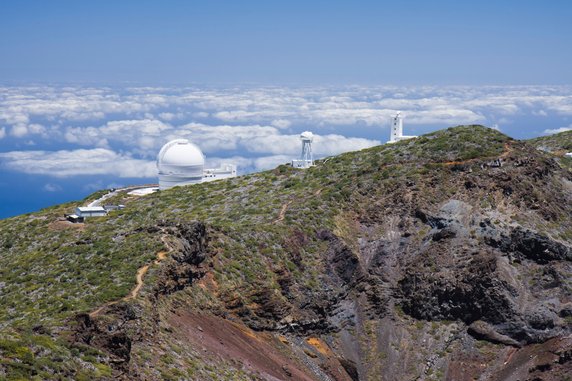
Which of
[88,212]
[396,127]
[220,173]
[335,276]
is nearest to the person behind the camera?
[335,276]

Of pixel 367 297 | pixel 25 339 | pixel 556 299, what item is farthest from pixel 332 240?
pixel 25 339

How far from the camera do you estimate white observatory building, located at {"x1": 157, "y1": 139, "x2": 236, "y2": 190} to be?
69.9 metres

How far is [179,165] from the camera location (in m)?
70.2

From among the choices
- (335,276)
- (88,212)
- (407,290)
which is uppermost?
(88,212)

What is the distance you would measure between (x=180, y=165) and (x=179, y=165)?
100 mm

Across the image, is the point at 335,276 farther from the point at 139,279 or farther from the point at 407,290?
the point at 139,279

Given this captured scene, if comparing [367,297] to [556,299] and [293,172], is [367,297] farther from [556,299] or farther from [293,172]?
[293,172]

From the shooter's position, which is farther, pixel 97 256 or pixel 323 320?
pixel 323 320

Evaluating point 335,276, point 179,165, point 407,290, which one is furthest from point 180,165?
point 407,290

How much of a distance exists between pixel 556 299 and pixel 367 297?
9.53 meters

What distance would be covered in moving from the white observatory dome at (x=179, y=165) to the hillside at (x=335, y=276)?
14.8 meters

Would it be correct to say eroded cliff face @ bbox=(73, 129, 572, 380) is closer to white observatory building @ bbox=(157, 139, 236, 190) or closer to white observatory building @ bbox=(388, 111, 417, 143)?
white observatory building @ bbox=(157, 139, 236, 190)

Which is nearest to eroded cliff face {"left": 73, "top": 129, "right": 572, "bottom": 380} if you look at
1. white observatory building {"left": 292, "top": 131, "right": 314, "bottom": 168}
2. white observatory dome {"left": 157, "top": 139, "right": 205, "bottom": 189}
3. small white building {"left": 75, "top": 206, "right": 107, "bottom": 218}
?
small white building {"left": 75, "top": 206, "right": 107, "bottom": 218}

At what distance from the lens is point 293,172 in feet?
198
